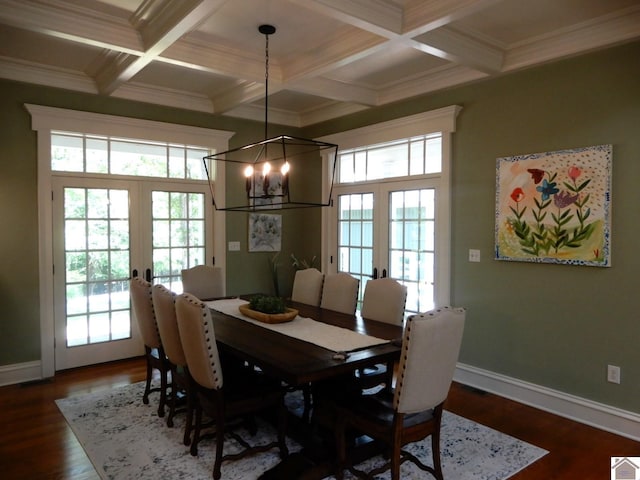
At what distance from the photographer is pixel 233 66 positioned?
12.2 ft

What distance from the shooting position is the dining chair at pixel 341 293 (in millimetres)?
3719

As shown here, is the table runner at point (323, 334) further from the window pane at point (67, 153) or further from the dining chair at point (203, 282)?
the window pane at point (67, 153)

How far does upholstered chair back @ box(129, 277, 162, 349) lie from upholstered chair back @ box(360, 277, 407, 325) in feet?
5.21

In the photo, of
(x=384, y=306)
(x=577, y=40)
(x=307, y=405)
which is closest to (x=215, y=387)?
(x=307, y=405)

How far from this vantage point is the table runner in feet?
8.54

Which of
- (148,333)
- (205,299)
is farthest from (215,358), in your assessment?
(205,299)

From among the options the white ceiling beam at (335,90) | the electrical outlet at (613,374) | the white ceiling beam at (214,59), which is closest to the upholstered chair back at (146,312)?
the white ceiling beam at (214,59)

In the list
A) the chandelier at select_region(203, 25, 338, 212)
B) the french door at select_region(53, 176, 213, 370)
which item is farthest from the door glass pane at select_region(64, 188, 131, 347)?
the chandelier at select_region(203, 25, 338, 212)

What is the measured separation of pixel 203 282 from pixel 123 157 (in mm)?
1567

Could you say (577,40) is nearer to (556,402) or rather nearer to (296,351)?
(556,402)

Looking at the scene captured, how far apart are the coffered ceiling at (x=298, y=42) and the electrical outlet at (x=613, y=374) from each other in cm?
223

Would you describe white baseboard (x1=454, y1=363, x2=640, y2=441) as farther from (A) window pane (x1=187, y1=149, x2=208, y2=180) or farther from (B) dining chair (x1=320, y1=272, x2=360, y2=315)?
(A) window pane (x1=187, y1=149, x2=208, y2=180)

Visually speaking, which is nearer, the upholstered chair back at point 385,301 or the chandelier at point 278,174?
the upholstered chair back at point 385,301

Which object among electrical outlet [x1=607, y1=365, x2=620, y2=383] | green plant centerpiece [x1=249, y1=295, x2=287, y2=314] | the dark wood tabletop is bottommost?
electrical outlet [x1=607, y1=365, x2=620, y2=383]
